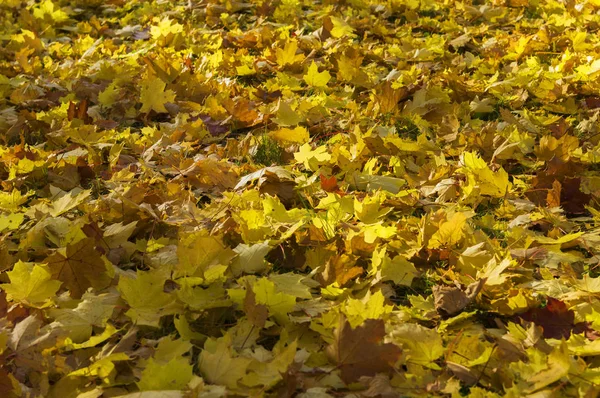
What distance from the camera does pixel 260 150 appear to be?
104 inches

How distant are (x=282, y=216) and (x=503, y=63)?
2150 millimetres

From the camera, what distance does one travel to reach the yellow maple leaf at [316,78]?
10.7 ft

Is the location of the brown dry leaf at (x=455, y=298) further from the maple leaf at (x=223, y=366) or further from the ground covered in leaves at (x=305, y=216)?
the maple leaf at (x=223, y=366)

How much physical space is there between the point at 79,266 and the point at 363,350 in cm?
82

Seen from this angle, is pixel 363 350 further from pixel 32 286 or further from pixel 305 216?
pixel 32 286

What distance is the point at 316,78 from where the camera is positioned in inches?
129

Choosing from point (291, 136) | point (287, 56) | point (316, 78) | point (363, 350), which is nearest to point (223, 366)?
point (363, 350)

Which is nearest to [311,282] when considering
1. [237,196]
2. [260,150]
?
[237,196]

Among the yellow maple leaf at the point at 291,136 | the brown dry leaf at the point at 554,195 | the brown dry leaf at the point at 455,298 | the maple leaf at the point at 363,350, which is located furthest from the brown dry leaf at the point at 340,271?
the yellow maple leaf at the point at 291,136

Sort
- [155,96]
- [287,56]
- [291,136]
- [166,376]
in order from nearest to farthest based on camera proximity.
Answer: [166,376] → [291,136] → [155,96] → [287,56]

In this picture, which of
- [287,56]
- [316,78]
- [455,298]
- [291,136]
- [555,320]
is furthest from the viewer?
[287,56]

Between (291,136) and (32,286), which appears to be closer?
(32,286)

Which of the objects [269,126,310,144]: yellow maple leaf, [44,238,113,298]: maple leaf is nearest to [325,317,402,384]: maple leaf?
[44,238,113,298]: maple leaf

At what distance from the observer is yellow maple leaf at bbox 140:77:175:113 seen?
306cm
